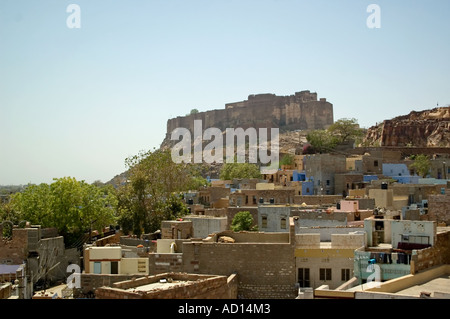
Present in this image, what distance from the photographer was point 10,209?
108ft

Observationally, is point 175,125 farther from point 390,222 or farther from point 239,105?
point 390,222

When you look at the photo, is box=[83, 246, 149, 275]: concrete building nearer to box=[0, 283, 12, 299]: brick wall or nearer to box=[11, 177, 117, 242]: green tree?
box=[0, 283, 12, 299]: brick wall

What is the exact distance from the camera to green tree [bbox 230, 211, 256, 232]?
24.3 metres

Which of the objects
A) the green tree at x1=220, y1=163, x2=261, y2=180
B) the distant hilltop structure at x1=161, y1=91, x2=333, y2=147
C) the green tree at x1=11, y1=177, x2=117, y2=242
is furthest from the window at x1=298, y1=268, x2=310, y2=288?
the distant hilltop structure at x1=161, y1=91, x2=333, y2=147

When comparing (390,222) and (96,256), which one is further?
(96,256)

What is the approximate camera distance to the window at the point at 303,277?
16.2m

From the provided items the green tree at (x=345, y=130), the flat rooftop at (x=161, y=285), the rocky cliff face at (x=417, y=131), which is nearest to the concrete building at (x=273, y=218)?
the flat rooftop at (x=161, y=285)

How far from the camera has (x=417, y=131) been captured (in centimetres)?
7988

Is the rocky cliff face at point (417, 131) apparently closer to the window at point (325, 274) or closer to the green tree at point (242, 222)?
the green tree at point (242, 222)

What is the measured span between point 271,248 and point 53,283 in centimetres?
1148

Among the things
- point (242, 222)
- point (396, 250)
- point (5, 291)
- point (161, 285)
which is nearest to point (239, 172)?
point (242, 222)
